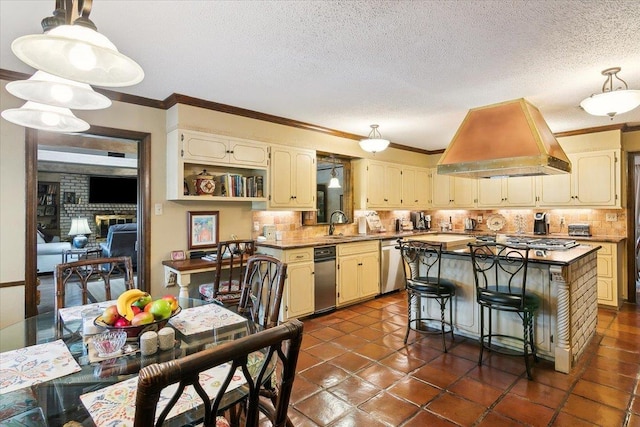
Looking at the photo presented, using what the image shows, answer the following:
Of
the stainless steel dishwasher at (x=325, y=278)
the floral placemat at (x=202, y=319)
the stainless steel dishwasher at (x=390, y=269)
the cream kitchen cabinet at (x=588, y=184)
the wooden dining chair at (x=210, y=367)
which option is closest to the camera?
the wooden dining chair at (x=210, y=367)

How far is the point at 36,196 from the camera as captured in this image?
9.85ft

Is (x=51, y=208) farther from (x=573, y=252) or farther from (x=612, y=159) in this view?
(x=612, y=159)

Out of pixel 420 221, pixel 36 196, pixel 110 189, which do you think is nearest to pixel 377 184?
pixel 420 221

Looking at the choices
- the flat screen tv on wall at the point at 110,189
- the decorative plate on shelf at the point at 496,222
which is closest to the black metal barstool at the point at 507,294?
the decorative plate on shelf at the point at 496,222

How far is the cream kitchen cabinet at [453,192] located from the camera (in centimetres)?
610

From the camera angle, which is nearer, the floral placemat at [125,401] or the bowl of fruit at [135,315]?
the floral placemat at [125,401]

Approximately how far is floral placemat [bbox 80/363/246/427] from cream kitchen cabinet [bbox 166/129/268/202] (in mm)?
2538

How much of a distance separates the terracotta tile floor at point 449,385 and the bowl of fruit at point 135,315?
116 centimetres

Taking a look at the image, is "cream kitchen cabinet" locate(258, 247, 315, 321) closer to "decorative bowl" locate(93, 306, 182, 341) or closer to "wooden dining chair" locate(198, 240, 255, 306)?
"wooden dining chair" locate(198, 240, 255, 306)

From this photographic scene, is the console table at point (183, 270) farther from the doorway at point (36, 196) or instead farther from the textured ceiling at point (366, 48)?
the textured ceiling at point (366, 48)

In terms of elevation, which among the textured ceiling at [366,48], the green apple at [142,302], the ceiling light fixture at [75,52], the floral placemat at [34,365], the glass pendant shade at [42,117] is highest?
the textured ceiling at [366,48]

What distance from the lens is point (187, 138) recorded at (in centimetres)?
348

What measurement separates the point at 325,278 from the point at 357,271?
60 cm

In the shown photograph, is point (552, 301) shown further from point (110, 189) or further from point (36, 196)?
point (110, 189)
